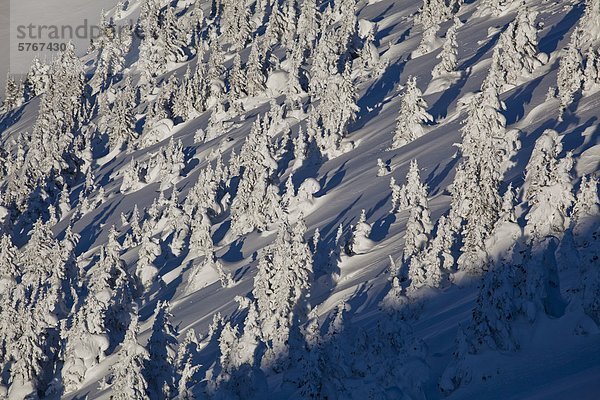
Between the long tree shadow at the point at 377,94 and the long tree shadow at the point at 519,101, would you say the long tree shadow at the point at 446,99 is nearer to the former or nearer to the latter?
the long tree shadow at the point at 519,101

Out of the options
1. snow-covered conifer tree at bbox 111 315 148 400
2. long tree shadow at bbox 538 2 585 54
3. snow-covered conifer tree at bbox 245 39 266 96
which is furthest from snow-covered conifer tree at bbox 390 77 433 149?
snow-covered conifer tree at bbox 245 39 266 96

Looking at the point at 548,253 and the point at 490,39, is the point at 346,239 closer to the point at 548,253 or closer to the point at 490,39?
the point at 548,253

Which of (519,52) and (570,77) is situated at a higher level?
(519,52)

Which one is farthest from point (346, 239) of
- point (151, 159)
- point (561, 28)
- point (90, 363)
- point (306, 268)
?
point (151, 159)

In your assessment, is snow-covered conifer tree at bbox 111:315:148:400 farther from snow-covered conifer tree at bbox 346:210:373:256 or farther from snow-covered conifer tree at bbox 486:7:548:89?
snow-covered conifer tree at bbox 486:7:548:89

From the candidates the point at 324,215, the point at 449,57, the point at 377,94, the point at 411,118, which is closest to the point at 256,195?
the point at 324,215

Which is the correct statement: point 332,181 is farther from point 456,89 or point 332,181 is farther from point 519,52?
point 519,52
